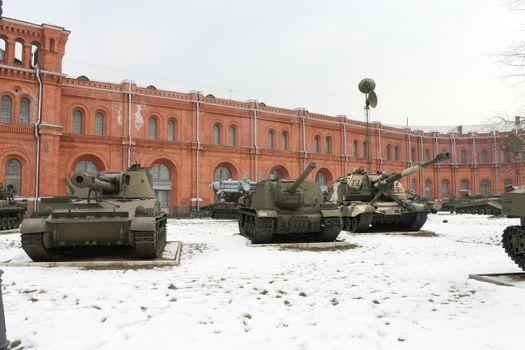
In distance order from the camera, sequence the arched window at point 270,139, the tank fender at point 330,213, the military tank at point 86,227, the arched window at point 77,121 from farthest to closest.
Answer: the arched window at point 270,139 → the arched window at point 77,121 → the tank fender at point 330,213 → the military tank at point 86,227

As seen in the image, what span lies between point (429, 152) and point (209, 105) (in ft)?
97.9

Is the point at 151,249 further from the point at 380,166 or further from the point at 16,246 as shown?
the point at 380,166

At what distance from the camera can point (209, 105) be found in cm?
3569

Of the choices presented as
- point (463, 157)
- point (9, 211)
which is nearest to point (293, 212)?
point (9, 211)

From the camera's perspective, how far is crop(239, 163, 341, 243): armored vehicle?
1195 centimetres

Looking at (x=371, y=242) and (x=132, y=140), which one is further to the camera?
(x=132, y=140)

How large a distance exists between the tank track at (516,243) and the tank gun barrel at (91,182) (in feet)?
24.5

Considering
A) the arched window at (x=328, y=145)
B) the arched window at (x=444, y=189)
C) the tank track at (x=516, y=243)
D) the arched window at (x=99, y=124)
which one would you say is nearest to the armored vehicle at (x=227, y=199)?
the arched window at (x=99, y=124)

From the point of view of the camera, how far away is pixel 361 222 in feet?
50.4

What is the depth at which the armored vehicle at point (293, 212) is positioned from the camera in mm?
11945

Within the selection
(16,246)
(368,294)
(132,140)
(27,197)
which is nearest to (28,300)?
(368,294)

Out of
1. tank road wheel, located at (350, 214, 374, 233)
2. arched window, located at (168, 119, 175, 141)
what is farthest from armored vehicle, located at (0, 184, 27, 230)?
arched window, located at (168, 119, 175, 141)

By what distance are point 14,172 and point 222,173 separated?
15.4 meters

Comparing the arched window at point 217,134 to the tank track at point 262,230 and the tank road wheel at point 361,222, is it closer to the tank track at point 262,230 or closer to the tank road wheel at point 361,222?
the tank road wheel at point 361,222
